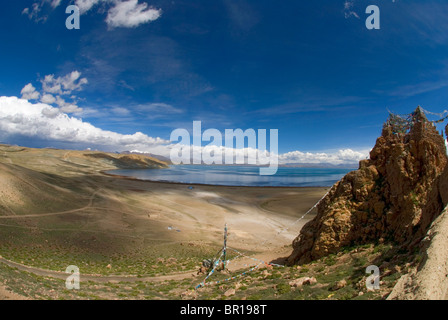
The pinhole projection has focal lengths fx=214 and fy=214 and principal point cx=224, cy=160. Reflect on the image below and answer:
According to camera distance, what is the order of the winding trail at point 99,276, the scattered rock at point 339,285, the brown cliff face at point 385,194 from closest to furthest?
1. the scattered rock at point 339,285
2. the brown cliff face at point 385,194
3. the winding trail at point 99,276

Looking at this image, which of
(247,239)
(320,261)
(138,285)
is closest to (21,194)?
(138,285)

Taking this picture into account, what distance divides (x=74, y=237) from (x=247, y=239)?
19976 millimetres

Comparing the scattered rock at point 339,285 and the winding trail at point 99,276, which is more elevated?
the scattered rock at point 339,285

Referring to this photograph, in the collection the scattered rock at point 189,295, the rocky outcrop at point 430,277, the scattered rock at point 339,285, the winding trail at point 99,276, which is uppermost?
the rocky outcrop at point 430,277

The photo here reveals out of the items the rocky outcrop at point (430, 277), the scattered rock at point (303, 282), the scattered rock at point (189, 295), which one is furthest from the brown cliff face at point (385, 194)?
the scattered rock at point (189, 295)

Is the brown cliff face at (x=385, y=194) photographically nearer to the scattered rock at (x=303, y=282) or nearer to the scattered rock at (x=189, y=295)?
the scattered rock at (x=303, y=282)

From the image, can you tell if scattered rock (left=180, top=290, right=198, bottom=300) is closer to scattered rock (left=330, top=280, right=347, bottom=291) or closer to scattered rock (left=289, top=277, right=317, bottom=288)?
scattered rock (left=289, top=277, right=317, bottom=288)

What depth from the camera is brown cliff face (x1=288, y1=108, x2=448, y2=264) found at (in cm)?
1064

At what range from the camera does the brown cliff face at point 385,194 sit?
10.6 m

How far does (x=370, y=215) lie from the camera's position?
11766 mm

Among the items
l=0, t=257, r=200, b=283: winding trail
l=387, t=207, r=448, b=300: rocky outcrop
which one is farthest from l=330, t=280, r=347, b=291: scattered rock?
l=0, t=257, r=200, b=283: winding trail

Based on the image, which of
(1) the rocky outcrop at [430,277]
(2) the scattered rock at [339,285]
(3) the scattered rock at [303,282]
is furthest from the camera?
(3) the scattered rock at [303,282]

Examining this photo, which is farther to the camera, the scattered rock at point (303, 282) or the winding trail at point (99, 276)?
the winding trail at point (99, 276)
